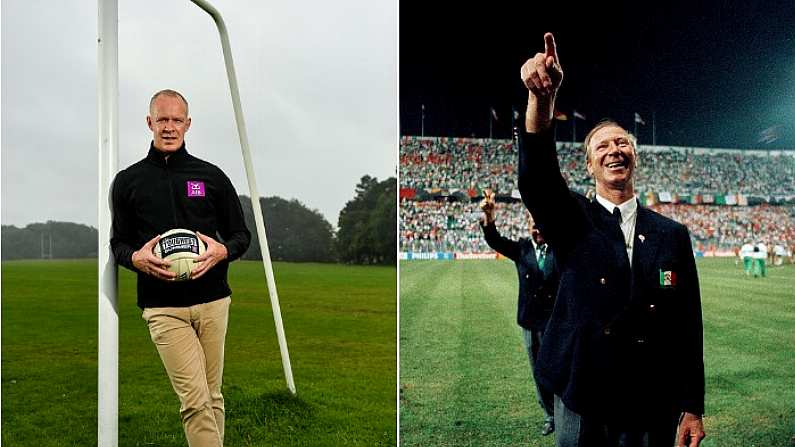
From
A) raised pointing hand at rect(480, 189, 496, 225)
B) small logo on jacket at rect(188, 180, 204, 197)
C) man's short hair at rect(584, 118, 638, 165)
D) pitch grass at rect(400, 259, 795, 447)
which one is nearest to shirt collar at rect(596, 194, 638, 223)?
man's short hair at rect(584, 118, 638, 165)

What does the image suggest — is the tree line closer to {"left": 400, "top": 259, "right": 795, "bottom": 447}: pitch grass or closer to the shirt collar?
{"left": 400, "top": 259, "right": 795, "bottom": 447}: pitch grass

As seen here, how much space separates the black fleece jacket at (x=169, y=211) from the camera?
8.51 feet

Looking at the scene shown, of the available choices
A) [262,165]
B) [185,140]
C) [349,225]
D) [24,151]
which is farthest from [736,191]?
[24,151]

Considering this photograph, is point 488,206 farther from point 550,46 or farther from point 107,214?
point 107,214

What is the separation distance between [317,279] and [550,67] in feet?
12.0

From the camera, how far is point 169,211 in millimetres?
2604

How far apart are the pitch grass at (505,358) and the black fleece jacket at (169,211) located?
36.0 inches

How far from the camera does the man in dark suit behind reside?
9.93ft

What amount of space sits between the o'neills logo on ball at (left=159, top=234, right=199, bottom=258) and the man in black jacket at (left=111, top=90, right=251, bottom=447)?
0.04 metres

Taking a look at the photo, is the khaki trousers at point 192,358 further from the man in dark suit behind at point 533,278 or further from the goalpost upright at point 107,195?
the man in dark suit behind at point 533,278

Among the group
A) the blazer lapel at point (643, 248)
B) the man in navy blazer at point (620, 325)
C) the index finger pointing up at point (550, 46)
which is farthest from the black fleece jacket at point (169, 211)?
the blazer lapel at point (643, 248)

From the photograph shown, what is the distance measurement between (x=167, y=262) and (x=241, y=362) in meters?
1.74

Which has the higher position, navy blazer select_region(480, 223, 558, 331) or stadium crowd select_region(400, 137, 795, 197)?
stadium crowd select_region(400, 137, 795, 197)

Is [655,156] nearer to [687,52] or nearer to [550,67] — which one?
[687,52]
